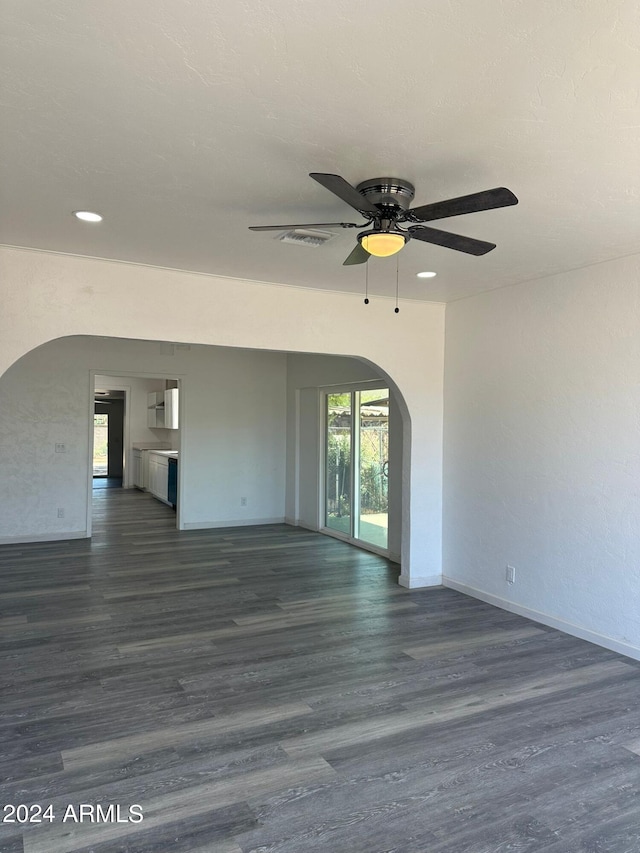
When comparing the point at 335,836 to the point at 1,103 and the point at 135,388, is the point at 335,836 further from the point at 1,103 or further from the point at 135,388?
the point at 135,388

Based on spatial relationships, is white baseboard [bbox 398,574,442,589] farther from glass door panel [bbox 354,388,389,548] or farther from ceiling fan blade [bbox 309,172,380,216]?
ceiling fan blade [bbox 309,172,380,216]

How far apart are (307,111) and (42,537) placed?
255 inches

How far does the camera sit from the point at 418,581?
211 inches

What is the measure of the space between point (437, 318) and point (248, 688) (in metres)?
3.67

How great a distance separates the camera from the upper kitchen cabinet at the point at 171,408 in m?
10.8

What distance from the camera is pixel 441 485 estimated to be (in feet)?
18.0

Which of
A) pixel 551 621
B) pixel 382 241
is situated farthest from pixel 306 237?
pixel 551 621

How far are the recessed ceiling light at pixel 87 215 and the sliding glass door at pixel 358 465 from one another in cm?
407

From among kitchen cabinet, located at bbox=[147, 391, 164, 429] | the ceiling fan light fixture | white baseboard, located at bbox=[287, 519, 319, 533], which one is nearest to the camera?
the ceiling fan light fixture

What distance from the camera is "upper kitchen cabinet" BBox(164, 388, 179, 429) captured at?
1078cm

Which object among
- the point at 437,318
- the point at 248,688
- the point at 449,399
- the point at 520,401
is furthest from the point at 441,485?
the point at 248,688

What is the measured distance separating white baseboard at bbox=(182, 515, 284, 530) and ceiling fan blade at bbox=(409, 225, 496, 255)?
20.1 ft

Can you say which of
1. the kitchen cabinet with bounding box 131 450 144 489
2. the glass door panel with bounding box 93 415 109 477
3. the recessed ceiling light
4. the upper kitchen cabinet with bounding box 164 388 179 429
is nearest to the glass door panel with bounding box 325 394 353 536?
the upper kitchen cabinet with bounding box 164 388 179 429

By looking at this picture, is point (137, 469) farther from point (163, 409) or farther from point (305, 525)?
point (305, 525)
